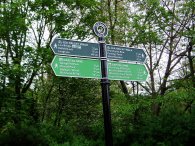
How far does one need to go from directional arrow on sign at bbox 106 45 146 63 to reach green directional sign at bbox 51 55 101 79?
295mm

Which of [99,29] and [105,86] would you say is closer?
[105,86]

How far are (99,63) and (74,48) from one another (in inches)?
16.7

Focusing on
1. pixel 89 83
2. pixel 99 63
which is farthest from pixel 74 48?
pixel 89 83

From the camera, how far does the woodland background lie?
11.6 m

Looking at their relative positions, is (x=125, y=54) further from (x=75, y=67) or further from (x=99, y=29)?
(x=75, y=67)

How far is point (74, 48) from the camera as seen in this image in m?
4.85

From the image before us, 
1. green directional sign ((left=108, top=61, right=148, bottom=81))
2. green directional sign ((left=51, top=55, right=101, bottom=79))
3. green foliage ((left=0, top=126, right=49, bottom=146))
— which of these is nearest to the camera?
green directional sign ((left=51, top=55, right=101, bottom=79))

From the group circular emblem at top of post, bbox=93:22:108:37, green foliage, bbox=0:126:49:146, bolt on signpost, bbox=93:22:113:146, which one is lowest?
green foliage, bbox=0:126:49:146

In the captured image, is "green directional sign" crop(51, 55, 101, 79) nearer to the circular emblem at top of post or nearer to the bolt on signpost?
the bolt on signpost

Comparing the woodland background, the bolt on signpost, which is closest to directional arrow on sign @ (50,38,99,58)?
the bolt on signpost

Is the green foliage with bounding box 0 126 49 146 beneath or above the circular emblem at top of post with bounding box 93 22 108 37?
beneath

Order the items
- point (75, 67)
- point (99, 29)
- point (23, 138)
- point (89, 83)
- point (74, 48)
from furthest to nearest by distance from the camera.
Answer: point (89, 83) < point (23, 138) < point (99, 29) < point (74, 48) < point (75, 67)

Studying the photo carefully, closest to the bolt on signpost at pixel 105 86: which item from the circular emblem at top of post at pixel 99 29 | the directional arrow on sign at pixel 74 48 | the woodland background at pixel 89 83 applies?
the circular emblem at top of post at pixel 99 29

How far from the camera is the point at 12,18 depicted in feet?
43.6
